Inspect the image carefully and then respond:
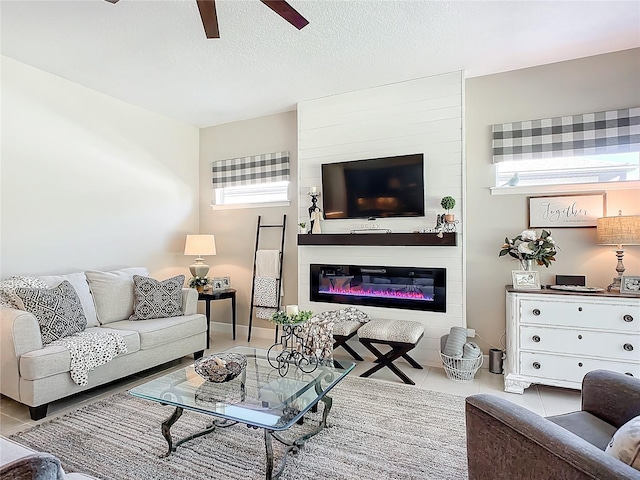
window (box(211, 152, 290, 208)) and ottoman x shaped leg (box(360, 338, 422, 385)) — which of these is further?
window (box(211, 152, 290, 208))

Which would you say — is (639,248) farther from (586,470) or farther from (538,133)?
(586,470)

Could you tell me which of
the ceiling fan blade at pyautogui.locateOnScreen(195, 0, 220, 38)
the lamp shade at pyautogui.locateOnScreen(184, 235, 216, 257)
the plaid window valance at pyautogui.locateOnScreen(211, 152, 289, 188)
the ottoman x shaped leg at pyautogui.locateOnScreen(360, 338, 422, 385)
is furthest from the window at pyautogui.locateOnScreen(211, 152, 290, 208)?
the ceiling fan blade at pyautogui.locateOnScreen(195, 0, 220, 38)

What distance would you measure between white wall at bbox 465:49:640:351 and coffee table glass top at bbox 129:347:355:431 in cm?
180

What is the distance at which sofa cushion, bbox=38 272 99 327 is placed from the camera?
320cm

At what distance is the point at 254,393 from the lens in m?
2.02

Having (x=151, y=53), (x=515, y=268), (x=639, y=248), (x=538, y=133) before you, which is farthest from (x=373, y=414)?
Result: (x=151, y=53)

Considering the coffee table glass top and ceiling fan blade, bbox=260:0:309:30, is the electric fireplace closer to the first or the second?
the coffee table glass top

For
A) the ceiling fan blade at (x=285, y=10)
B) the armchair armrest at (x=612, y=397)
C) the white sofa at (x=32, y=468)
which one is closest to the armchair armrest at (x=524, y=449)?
the armchair armrest at (x=612, y=397)

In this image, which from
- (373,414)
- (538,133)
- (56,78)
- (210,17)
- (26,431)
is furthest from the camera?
(56,78)

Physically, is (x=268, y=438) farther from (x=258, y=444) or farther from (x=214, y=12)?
(x=214, y=12)

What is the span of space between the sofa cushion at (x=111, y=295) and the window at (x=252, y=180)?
1.72 metres

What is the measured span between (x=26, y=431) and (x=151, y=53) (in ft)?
9.52

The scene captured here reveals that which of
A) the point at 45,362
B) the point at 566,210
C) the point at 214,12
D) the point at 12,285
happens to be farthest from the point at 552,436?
the point at 12,285

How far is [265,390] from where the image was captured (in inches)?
81.1
